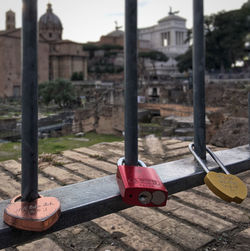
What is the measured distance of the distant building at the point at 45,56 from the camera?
117 feet

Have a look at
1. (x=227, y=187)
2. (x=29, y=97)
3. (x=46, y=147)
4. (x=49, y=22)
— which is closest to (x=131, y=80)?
(x=29, y=97)

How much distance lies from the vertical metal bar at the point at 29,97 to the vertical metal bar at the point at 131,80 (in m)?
0.30

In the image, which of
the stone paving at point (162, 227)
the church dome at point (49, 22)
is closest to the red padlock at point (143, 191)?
the stone paving at point (162, 227)

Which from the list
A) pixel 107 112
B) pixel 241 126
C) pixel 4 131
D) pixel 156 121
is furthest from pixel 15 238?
pixel 156 121

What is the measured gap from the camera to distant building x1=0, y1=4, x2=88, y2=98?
35625 mm

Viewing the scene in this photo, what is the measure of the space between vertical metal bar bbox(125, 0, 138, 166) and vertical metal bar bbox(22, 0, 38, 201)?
297 mm

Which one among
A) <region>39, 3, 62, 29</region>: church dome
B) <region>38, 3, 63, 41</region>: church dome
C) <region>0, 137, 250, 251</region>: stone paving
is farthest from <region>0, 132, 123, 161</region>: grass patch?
<region>39, 3, 62, 29</region>: church dome

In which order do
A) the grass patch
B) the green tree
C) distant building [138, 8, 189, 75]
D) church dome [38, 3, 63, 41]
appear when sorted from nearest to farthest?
the grass patch → the green tree → church dome [38, 3, 63, 41] → distant building [138, 8, 189, 75]

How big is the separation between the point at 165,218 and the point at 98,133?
23.2 ft

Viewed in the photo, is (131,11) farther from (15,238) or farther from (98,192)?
(15,238)

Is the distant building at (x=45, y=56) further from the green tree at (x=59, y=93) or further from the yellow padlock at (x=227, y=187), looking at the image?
the yellow padlock at (x=227, y=187)

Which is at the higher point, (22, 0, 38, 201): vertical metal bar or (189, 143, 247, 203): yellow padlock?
(22, 0, 38, 201): vertical metal bar

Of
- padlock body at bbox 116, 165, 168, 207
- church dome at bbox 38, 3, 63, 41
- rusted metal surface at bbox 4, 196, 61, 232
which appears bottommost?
rusted metal surface at bbox 4, 196, 61, 232

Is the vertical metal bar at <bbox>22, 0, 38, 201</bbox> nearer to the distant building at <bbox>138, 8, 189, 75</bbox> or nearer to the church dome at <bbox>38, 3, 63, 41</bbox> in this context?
the church dome at <bbox>38, 3, 63, 41</bbox>
